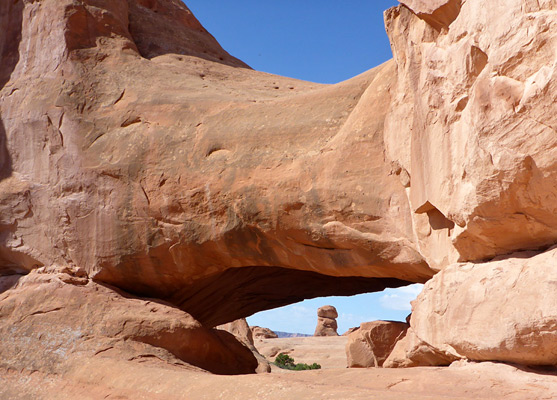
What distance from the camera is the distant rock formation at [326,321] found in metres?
30.4

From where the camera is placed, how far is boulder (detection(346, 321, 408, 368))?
27.6 feet

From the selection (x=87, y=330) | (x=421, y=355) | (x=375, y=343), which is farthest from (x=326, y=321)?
(x=421, y=355)

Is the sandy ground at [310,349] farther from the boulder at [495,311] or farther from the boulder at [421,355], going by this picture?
the boulder at [495,311]

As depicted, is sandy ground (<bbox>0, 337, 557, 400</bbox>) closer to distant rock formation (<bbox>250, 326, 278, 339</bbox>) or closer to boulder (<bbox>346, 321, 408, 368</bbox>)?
boulder (<bbox>346, 321, 408, 368</bbox>)

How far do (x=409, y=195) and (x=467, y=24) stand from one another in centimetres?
187

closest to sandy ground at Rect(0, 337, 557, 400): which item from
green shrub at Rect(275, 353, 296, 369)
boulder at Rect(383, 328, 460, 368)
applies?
boulder at Rect(383, 328, 460, 368)

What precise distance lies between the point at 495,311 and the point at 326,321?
26.3 m

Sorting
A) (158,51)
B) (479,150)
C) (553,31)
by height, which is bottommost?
(479,150)

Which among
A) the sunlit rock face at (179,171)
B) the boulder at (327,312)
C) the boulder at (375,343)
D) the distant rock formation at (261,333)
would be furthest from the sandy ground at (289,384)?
the boulder at (327,312)

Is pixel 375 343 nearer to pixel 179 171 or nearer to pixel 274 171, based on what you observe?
pixel 274 171

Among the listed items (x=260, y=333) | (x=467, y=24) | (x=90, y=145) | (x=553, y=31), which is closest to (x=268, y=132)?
(x=90, y=145)

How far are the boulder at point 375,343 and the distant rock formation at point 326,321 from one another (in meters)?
22.1

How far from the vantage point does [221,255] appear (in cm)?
794

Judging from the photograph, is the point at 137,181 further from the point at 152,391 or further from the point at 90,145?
the point at 152,391
